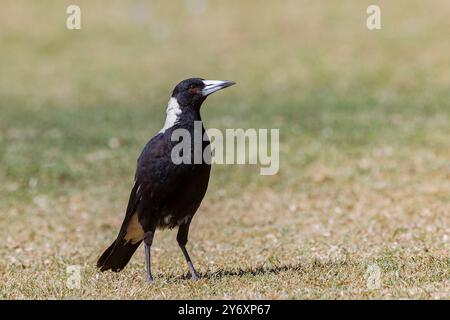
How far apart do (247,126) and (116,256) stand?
10.8 meters

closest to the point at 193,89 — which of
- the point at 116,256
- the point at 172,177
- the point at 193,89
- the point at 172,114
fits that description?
the point at 193,89

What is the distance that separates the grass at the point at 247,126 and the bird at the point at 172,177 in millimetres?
636

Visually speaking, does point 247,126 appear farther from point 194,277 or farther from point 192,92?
point 194,277

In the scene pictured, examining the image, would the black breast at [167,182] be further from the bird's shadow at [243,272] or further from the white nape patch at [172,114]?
the bird's shadow at [243,272]

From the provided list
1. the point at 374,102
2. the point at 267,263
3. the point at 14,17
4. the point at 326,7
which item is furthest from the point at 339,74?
the point at 267,263

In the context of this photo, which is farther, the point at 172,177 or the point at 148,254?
the point at 148,254

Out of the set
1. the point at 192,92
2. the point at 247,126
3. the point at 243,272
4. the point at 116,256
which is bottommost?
the point at 243,272

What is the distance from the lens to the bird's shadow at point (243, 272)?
28.4ft

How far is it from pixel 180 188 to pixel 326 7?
24.1 m

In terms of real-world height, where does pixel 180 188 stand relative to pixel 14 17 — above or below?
below

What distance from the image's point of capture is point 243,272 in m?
8.90

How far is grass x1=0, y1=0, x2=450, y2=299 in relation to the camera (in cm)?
907
